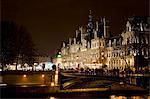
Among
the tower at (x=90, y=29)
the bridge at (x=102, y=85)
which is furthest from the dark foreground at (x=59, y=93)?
the tower at (x=90, y=29)

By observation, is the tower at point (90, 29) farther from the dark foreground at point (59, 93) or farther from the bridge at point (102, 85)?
the dark foreground at point (59, 93)

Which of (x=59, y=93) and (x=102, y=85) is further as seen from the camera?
(x=102, y=85)

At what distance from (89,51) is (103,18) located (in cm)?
1090

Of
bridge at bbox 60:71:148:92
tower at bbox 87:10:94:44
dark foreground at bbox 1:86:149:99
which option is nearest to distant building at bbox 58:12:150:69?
tower at bbox 87:10:94:44

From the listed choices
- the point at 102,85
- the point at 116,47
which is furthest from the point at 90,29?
the point at 102,85

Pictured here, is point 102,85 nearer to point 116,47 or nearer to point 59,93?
point 59,93

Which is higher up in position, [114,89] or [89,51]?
[89,51]

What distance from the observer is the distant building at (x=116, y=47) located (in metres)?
73.2

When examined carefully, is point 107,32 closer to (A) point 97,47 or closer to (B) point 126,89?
(A) point 97,47

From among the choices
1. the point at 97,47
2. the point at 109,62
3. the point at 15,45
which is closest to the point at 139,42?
the point at 109,62

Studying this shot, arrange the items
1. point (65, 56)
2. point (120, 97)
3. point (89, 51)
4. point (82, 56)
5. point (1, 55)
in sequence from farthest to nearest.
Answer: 1. point (65, 56)
2. point (82, 56)
3. point (89, 51)
4. point (1, 55)
5. point (120, 97)

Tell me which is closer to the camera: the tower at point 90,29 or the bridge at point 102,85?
the bridge at point 102,85

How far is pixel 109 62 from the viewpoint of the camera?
3260 inches

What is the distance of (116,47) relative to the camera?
80062mm
